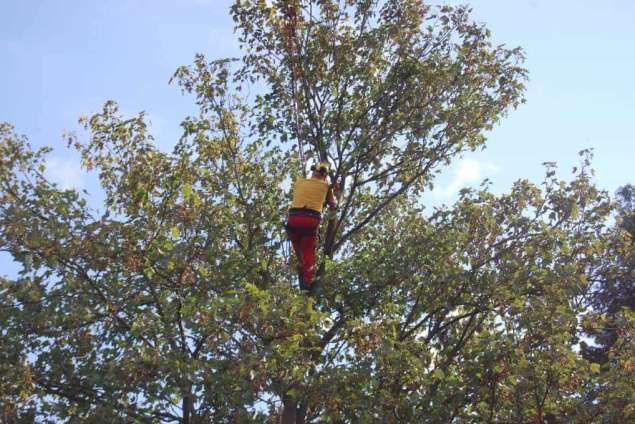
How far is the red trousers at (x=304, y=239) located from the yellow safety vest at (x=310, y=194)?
22cm

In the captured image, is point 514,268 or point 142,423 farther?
point 514,268

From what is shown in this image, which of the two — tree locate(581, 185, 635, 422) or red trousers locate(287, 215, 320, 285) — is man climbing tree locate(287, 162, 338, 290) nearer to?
red trousers locate(287, 215, 320, 285)

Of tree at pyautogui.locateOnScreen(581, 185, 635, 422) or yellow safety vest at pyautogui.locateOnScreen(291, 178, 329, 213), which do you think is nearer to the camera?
tree at pyautogui.locateOnScreen(581, 185, 635, 422)

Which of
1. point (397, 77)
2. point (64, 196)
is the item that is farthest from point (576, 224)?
point (64, 196)

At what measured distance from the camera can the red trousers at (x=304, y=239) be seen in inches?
479

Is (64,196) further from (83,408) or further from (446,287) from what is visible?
(446,287)

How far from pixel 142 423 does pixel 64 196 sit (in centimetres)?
353

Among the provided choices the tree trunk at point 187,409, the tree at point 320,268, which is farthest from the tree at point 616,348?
the tree trunk at point 187,409

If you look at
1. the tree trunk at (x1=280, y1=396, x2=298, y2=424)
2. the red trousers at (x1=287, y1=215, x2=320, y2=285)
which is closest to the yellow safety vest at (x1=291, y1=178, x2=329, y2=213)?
the red trousers at (x1=287, y1=215, x2=320, y2=285)

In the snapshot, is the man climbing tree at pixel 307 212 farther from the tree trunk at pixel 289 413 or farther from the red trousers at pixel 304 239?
the tree trunk at pixel 289 413

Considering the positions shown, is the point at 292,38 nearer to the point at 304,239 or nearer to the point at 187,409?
the point at 304,239

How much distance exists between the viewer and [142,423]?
10.5 meters

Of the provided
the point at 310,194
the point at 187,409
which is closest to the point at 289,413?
the point at 187,409

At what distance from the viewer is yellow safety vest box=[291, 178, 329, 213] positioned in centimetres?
1228
